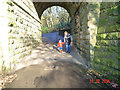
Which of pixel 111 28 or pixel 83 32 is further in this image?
pixel 83 32

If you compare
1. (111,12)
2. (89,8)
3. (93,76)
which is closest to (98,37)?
(111,12)

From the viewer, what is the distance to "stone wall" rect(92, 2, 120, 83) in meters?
2.74

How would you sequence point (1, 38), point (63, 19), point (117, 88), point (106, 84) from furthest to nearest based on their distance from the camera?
1. point (63, 19)
2. point (1, 38)
3. point (106, 84)
4. point (117, 88)

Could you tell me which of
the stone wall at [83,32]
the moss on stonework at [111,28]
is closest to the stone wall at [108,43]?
the moss on stonework at [111,28]

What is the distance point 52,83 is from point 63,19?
67.1ft

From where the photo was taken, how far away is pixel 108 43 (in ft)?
9.89

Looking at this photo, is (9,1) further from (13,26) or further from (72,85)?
(72,85)

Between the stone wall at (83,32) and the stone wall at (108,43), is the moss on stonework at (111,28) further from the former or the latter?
→ the stone wall at (83,32)

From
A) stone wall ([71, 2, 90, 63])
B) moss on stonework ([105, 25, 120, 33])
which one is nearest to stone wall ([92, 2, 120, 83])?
moss on stonework ([105, 25, 120, 33])

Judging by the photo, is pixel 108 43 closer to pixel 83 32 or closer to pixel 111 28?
pixel 111 28

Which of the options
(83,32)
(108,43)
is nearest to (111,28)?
(108,43)

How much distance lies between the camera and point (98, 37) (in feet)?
11.4

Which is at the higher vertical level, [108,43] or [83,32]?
[83,32]

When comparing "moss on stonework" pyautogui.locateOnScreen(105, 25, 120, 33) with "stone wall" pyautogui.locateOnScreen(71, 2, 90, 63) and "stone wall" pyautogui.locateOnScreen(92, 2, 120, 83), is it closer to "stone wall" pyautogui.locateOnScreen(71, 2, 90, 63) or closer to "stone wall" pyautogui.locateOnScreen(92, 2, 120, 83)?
"stone wall" pyautogui.locateOnScreen(92, 2, 120, 83)
